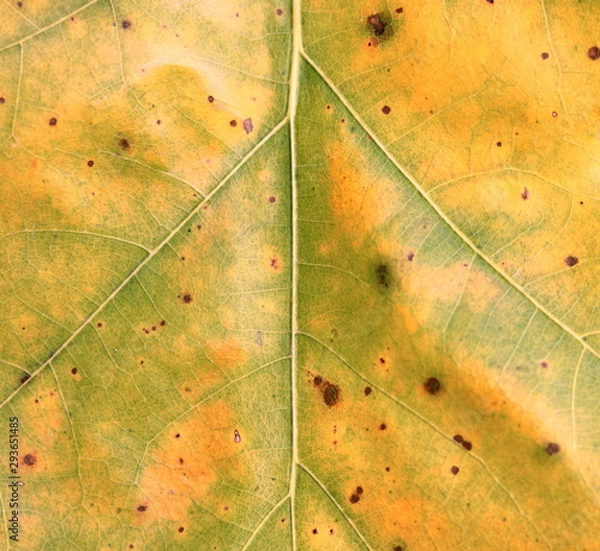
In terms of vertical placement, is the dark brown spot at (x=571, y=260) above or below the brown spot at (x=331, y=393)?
above

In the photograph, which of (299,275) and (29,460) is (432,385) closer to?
(299,275)

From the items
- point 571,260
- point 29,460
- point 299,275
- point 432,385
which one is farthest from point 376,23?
point 29,460

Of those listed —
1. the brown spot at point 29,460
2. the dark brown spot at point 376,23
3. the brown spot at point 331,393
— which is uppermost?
the dark brown spot at point 376,23

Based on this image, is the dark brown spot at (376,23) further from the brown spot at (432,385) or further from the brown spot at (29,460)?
the brown spot at (29,460)

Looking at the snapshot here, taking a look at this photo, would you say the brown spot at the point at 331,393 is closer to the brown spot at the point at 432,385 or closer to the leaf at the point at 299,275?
the leaf at the point at 299,275

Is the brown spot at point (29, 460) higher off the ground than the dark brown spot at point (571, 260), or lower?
lower

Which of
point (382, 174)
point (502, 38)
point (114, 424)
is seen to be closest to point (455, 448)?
point (382, 174)

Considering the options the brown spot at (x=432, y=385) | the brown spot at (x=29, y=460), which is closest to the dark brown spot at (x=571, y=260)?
the brown spot at (x=432, y=385)

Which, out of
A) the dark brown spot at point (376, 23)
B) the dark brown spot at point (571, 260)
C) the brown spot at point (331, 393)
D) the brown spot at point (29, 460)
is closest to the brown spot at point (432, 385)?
the brown spot at point (331, 393)

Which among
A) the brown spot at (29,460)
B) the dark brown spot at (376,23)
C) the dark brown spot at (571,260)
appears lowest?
the brown spot at (29,460)
